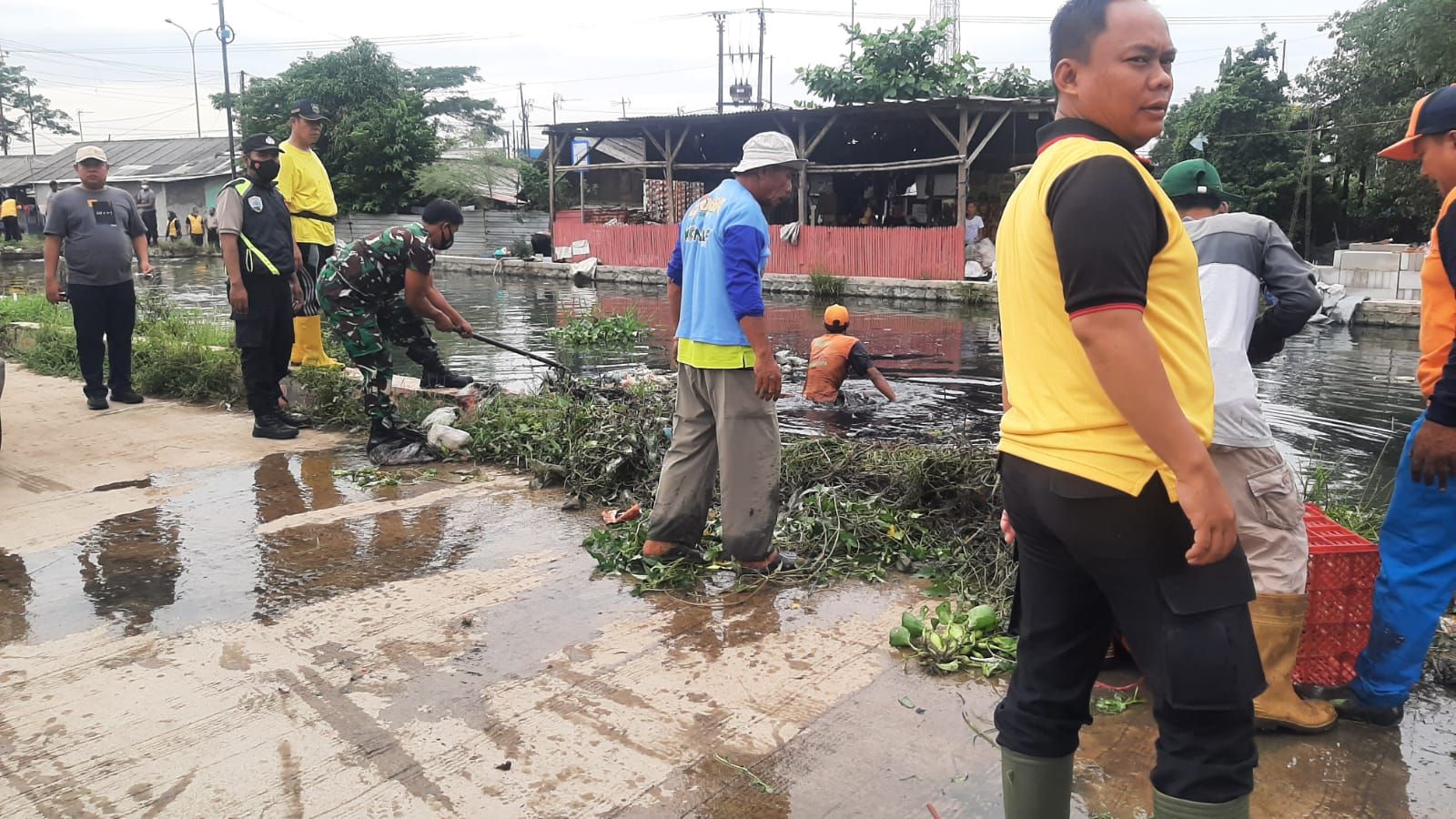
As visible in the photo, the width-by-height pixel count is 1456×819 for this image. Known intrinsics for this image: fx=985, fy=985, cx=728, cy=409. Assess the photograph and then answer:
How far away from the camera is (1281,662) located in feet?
9.25

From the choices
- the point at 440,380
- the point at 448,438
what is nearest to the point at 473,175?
the point at 440,380

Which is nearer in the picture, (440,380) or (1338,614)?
(1338,614)

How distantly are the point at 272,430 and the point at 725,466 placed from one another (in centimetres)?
388

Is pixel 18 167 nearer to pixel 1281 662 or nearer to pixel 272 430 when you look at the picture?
pixel 272 430

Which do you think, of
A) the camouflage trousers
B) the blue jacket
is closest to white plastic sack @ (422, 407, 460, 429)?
the camouflage trousers

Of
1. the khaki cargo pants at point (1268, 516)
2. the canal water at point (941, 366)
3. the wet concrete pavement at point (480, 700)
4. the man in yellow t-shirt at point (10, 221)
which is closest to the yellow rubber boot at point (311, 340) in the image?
the canal water at point (941, 366)

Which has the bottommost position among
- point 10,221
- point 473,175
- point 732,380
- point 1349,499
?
point 1349,499

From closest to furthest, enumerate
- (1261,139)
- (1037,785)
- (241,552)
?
(1037,785) < (241,552) < (1261,139)

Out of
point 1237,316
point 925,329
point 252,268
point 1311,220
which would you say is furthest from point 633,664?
point 1311,220

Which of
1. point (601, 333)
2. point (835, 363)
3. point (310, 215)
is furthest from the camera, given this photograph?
point (601, 333)

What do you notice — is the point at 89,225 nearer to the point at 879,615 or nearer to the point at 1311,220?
the point at 879,615

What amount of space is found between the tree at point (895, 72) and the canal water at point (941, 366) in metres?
7.99

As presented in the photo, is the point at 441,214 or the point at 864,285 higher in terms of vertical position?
the point at 441,214

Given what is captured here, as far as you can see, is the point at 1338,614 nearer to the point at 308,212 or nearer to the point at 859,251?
the point at 308,212
